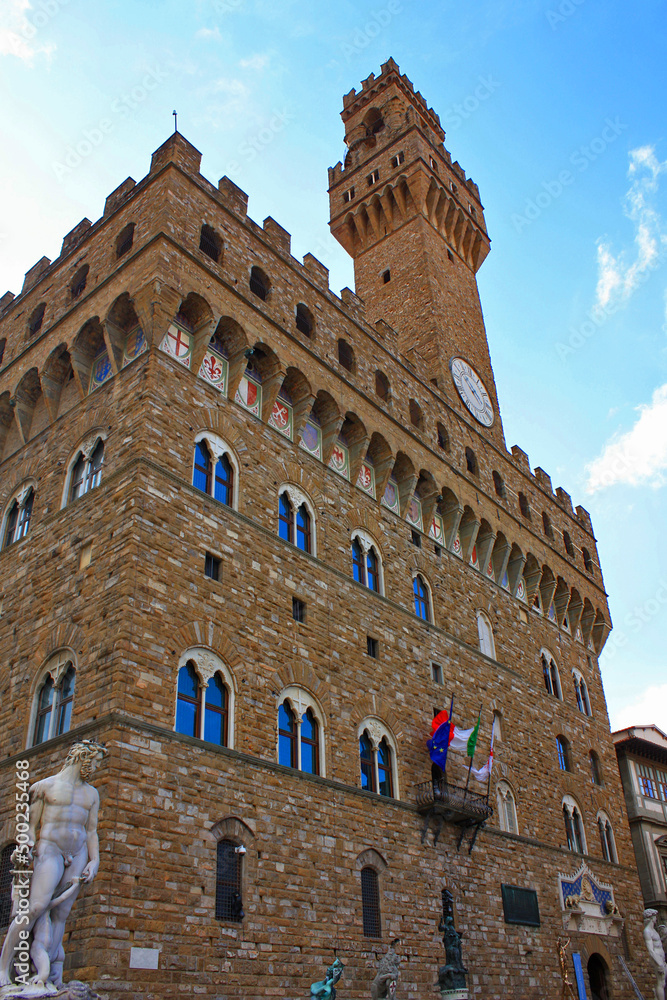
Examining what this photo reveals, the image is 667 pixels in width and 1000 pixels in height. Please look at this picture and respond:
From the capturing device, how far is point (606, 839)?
2514 cm

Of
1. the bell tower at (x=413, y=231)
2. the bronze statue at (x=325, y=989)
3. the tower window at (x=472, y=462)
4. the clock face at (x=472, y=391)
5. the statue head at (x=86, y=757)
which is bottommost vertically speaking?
the bronze statue at (x=325, y=989)

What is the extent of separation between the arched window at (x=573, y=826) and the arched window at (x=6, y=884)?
15030 millimetres

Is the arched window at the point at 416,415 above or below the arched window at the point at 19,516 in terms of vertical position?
above

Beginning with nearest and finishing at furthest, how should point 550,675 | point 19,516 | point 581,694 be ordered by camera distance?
1. point 19,516
2. point 550,675
3. point 581,694

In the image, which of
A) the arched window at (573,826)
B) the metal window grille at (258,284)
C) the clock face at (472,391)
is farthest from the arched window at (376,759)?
the clock face at (472,391)

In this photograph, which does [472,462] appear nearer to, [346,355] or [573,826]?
[346,355]

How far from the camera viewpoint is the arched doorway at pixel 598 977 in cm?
2172

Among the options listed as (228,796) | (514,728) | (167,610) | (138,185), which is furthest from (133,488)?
(514,728)

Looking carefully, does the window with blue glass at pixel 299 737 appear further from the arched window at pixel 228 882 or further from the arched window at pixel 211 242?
the arched window at pixel 211 242

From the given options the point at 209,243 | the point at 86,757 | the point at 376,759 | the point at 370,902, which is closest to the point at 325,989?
the point at 370,902

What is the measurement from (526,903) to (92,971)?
11.9 meters

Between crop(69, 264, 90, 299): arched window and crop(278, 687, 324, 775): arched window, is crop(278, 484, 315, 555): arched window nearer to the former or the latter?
crop(278, 687, 324, 775): arched window

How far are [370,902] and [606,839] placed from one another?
1237 cm

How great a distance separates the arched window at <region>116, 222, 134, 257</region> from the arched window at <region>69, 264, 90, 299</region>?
1380 millimetres
